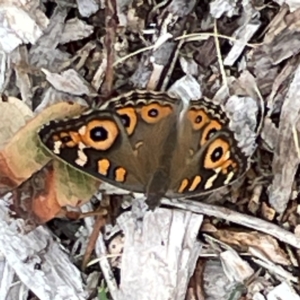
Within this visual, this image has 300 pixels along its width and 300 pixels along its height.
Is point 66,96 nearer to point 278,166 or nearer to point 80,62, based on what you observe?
point 80,62

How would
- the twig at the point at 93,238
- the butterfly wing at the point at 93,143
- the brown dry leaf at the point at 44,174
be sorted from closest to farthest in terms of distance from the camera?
the butterfly wing at the point at 93,143
the brown dry leaf at the point at 44,174
the twig at the point at 93,238

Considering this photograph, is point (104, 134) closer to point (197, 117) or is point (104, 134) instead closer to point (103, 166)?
point (103, 166)

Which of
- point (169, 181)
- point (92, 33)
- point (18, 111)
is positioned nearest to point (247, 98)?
point (169, 181)

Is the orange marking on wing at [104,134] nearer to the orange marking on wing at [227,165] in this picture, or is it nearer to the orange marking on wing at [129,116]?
the orange marking on wing at [129,116]

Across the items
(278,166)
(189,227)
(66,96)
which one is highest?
(66,96)

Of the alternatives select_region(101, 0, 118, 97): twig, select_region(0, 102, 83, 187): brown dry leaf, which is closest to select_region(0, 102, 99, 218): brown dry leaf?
select_region(0, 102, 83, 187): brown dry leaf

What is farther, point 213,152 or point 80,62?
point 80,62

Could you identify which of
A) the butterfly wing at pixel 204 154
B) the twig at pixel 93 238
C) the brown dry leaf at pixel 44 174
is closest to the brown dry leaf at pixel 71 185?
the brown dry leaf at pixel 44 174
